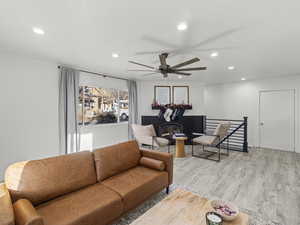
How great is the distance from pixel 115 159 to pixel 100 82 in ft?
10.2

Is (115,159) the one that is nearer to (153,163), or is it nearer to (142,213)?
(153,163)

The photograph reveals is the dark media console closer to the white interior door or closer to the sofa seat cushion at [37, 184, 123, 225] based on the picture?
the white interior door

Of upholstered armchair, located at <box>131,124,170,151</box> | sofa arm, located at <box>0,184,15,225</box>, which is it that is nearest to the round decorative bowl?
sofa arm, located at <box>0,184,15,225</box>

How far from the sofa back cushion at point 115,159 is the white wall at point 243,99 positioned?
186 inches

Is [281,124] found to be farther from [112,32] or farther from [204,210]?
[112,32]

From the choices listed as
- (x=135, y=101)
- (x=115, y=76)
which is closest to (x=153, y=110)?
(x=135, y=101)

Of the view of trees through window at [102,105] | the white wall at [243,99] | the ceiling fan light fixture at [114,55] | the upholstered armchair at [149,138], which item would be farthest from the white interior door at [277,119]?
the ceiling fan light fixture at [114,55]

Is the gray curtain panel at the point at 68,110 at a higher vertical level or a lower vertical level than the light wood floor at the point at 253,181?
higher

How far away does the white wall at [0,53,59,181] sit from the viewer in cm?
300

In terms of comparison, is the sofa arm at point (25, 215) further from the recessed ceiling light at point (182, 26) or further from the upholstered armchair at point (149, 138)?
the upholstered armchair at point (149, 138)

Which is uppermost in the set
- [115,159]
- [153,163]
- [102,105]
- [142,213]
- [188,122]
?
[102,105]

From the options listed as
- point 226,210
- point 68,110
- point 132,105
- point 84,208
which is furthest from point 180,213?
point 132,105

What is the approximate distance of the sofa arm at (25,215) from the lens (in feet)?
3.70

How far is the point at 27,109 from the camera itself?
10.7 ft
